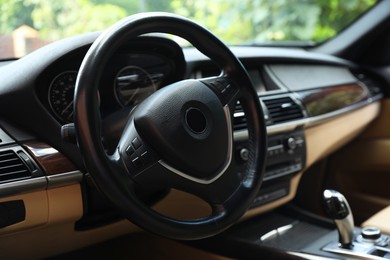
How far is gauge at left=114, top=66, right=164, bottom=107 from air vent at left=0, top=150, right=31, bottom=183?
0.92ft

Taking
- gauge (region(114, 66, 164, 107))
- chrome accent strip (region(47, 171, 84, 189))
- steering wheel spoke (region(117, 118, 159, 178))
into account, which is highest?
gauge (region(114, 66, 164, 107))

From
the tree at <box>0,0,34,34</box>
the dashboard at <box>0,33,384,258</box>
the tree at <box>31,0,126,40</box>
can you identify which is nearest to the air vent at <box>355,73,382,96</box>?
the dashboard at <box>0,33,384,258</box>

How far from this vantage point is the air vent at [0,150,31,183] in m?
1.10

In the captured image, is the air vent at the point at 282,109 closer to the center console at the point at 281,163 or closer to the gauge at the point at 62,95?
the center console at the point at 281,163

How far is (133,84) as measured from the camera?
1.36 meters

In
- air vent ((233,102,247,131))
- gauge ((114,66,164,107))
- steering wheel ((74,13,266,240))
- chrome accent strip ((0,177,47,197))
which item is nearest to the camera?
steering wheel ((74,13,266,240))

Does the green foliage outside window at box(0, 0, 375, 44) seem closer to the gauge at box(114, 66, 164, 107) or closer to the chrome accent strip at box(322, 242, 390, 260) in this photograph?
the gauge at box(114, 66, 164, 107)

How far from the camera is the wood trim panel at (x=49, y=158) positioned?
45.1 inches

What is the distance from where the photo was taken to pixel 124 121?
46.7 inches

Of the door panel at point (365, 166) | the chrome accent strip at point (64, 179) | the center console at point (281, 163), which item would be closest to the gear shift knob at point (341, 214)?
Answer: the center console at point (281, 163)

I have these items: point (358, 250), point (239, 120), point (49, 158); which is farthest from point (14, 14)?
point (358, 250)

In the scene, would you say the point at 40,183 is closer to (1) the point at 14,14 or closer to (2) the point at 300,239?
(1) the point at 14,14

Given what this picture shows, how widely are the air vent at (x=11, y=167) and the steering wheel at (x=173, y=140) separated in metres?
0.21

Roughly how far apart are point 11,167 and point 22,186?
1.8 inches
